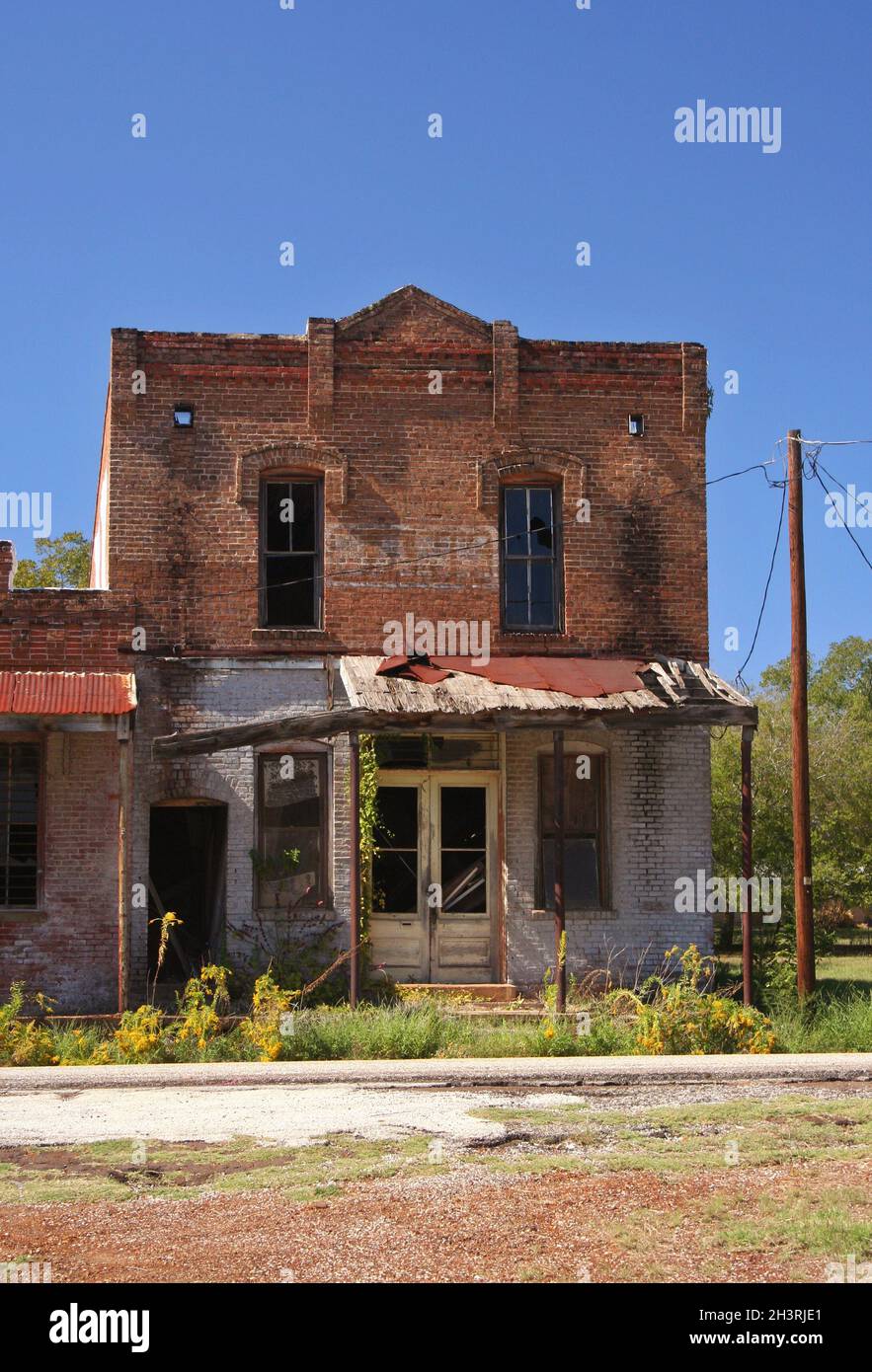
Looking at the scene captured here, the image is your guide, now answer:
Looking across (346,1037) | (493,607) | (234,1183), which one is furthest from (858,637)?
(234,1183)

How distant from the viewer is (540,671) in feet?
50.2

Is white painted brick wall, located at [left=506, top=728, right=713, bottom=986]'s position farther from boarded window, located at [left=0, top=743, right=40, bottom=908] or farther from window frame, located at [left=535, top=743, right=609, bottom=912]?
boarded window, located at [left=0, top=743, right=40, bottom=908]

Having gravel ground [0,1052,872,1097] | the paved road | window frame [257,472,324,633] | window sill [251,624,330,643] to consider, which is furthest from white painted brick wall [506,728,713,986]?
gravel ground [0,1052,872,1097]

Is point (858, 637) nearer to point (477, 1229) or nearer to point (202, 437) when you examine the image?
point (202, 437)

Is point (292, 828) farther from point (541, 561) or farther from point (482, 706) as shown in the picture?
point (541, 561)

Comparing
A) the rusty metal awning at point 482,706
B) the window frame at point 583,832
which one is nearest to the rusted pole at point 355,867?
the rusty metal awning at point 482,706

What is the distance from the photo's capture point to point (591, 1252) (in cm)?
595

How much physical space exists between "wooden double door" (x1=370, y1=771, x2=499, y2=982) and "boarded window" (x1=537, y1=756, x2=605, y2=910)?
578 millimetres

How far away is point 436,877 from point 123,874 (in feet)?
11.5

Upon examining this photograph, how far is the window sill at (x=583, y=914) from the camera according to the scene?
1560cm

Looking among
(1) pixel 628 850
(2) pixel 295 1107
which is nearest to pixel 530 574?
(1) pixel 628 850

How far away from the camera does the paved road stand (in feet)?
27.6

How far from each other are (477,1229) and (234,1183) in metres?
1.46

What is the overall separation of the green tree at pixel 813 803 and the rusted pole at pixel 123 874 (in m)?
8.29
